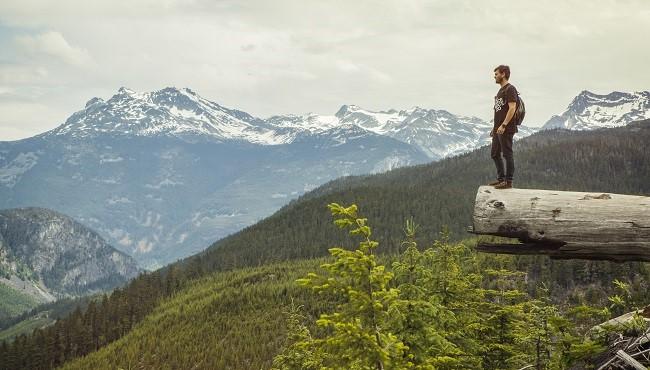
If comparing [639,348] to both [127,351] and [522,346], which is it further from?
[127,351]

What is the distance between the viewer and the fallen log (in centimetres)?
875

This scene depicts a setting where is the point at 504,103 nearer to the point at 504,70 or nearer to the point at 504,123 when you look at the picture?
the point at 504,123

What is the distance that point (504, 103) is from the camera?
12289 millimetres

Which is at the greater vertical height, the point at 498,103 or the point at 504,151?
the point at 498,103

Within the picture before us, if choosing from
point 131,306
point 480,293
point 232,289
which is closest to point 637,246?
point 480,293

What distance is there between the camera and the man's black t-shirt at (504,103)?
12.1 meters

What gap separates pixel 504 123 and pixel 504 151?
657mm

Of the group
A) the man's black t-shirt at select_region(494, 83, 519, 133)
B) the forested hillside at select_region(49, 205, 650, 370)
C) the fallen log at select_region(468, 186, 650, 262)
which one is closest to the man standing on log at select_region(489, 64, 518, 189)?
the man's black t-shirt at select_region(494, 83, 519, 133)

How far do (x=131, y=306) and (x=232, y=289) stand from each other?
32.7 m

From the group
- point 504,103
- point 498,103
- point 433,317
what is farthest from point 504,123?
point 433,317

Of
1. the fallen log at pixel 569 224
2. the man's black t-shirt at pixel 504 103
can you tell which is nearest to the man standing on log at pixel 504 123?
the man's black t-shirt at pixel 504 103

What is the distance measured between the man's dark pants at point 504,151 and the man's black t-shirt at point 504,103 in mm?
190

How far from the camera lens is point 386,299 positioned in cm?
825

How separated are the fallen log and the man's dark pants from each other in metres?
1.60
